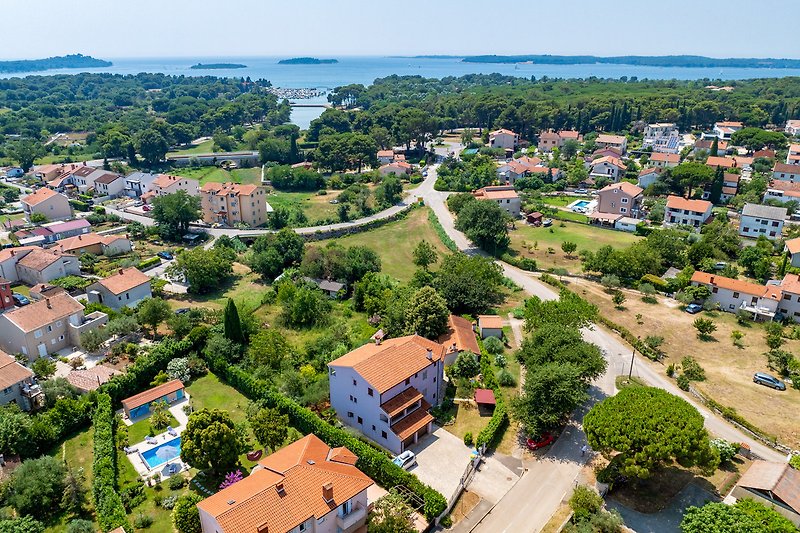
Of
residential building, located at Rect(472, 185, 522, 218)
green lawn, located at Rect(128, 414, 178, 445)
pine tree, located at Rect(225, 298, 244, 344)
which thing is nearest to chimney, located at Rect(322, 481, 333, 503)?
green lawn, located at Rect(128, 414, 178, 445)

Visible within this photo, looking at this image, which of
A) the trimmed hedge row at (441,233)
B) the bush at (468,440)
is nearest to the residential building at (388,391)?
the bush at (468,440)

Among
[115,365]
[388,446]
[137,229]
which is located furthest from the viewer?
[137,229]

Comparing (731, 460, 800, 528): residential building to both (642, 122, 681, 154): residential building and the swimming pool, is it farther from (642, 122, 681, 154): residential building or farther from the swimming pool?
(642, 122, 681, 154): residential building

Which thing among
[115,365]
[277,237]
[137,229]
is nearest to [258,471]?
[115,365]

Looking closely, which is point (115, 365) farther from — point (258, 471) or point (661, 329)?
point (661, 329)

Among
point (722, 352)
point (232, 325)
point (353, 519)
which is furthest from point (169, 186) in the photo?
point (722, 352)

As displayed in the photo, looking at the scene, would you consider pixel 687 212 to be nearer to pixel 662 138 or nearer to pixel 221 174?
pixel 662 138
